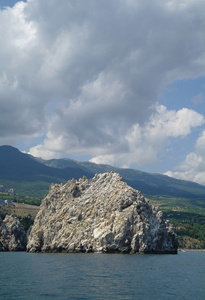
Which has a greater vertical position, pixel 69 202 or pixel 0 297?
pixel 69 202

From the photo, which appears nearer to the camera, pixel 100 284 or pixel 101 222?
pixel 100 284

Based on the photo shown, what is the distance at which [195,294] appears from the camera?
2576 inches

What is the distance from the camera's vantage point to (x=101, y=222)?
531ft

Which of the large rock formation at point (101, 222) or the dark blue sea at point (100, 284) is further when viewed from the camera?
the large rock formation at point (101, 222)

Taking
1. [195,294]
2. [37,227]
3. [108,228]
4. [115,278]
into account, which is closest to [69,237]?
[108,228]

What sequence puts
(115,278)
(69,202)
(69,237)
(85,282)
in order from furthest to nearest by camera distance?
(69,202) → (69,237) → (115,278) → (85,282)

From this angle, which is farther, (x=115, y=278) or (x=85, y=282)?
(x=115, y=278)

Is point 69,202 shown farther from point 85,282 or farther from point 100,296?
point 100,296

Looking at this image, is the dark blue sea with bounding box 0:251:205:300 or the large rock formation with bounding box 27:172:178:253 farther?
the large rock formation with bounding box 27:172:178:253

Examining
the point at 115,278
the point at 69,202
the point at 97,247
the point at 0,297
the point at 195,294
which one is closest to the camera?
the point at 0,297

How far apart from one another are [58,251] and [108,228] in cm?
3035

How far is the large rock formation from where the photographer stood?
15450 cm

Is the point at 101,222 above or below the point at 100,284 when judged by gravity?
above

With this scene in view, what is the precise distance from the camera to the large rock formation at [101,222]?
154500 mm
